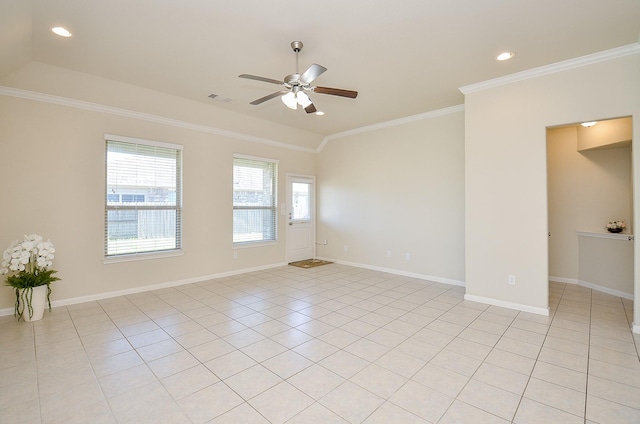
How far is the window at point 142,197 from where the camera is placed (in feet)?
14.1

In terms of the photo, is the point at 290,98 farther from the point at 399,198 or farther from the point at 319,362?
the point at 399,198

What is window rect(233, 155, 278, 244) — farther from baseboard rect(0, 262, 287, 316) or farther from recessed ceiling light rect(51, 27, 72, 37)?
recessed ceiling light rect(51, 27, 72, 37)

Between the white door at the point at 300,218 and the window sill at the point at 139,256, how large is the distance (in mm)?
2473

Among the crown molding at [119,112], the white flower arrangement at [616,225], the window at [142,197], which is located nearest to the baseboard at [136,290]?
the window at [142,197]

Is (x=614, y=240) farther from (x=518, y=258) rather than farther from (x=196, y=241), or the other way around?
(x=196, y=241)

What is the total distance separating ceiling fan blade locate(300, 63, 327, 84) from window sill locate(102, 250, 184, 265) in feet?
11.8

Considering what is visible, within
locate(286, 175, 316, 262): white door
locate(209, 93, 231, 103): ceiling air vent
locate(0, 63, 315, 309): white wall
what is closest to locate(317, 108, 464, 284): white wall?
locate(286, 175, 316, 262): white door

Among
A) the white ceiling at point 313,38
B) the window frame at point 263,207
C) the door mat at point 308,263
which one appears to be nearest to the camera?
the white ceiling at point 313,38

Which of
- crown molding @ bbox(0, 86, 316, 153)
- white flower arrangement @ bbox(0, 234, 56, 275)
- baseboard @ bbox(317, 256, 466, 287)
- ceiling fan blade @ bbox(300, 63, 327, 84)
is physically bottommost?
baseboard @ bbox(317, 256, 466, 287)

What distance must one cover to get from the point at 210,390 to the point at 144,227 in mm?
3309

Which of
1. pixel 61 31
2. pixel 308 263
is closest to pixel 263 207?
pixel 308 263

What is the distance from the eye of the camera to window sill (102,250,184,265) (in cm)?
422

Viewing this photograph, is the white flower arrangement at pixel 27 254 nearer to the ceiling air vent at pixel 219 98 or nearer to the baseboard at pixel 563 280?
the ceiling air vent at pixel 219 98

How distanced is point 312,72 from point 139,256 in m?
3.79
